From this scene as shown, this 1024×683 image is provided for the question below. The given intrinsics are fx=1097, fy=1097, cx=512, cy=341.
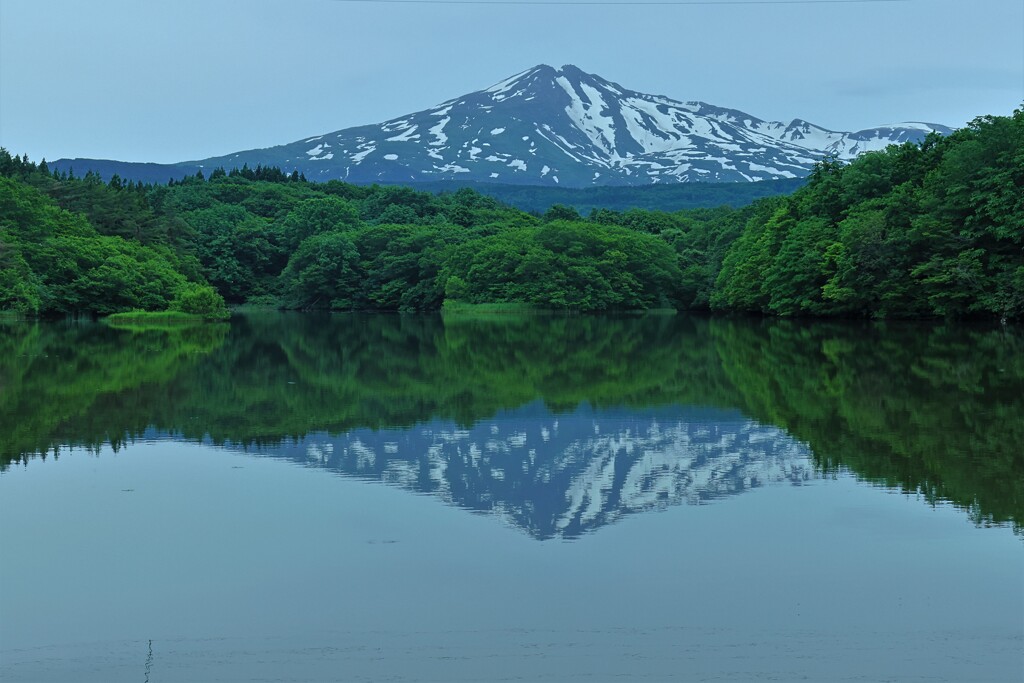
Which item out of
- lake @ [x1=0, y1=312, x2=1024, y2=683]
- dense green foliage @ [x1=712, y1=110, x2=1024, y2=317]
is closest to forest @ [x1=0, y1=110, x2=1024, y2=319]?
dense green foliage @ [x1=712, y1=110, x2=1024, y2=317]

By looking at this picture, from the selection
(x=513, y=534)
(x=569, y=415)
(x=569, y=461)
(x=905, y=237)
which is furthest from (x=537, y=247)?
(x=513, y=534)

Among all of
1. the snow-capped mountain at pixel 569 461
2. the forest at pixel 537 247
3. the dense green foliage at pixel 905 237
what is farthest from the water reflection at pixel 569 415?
the forest at pixel 537 247

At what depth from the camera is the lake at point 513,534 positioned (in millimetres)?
5867

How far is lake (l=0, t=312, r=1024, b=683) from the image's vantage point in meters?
5.87

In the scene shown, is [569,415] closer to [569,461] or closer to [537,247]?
[569,461]

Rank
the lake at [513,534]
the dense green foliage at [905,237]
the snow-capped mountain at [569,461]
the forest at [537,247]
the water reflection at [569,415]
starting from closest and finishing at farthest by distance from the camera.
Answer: the lake at [513,534], the snow-capped mountain at [569,461], the water reflection at [569,415], the dense green foliage at [905,237], the forest at [537,247]

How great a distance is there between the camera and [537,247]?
73125 mm

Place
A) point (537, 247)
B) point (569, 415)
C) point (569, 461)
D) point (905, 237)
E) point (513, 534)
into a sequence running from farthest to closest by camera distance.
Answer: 1. point (537, 247)
2. point (905, 237)
3. point (569, 415)
4. point (569, 461)
5. point (513, 534)

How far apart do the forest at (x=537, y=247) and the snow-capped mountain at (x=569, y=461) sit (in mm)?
29529

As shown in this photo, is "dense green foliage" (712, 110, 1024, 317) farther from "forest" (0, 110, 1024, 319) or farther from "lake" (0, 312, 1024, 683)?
"lake" (0, 312, 1024, 683)

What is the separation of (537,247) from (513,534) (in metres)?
65.3

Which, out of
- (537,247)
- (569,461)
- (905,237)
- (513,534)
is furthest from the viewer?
(537,247)

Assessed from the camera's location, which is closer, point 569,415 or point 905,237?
point 569,415

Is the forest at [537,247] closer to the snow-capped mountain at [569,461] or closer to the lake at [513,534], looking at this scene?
the lake at [513,534]
